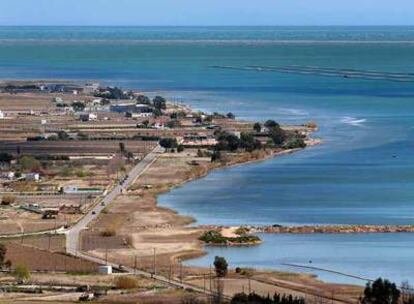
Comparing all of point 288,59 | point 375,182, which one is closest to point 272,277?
point 375,182

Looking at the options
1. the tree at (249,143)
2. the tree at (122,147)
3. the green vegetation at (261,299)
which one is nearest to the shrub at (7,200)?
the tree at (122,147)

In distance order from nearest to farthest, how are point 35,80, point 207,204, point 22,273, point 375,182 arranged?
point 22,273 < point 207,204 < point 375,182 < point 35,80

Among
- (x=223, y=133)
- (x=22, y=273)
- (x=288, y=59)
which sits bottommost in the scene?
(x=22, y=273)

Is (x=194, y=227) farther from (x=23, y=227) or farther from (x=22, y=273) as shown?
(x=22, y=273)

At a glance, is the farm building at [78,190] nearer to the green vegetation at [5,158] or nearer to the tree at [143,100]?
the green vegetation at [5,158]

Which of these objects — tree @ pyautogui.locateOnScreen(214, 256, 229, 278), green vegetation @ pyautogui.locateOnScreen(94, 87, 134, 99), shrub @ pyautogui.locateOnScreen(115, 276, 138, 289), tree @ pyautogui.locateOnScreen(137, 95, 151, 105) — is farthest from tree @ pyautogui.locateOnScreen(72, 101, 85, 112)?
shrub @ pyautogui.locateOnScreen(115, 276, 138, 289)
